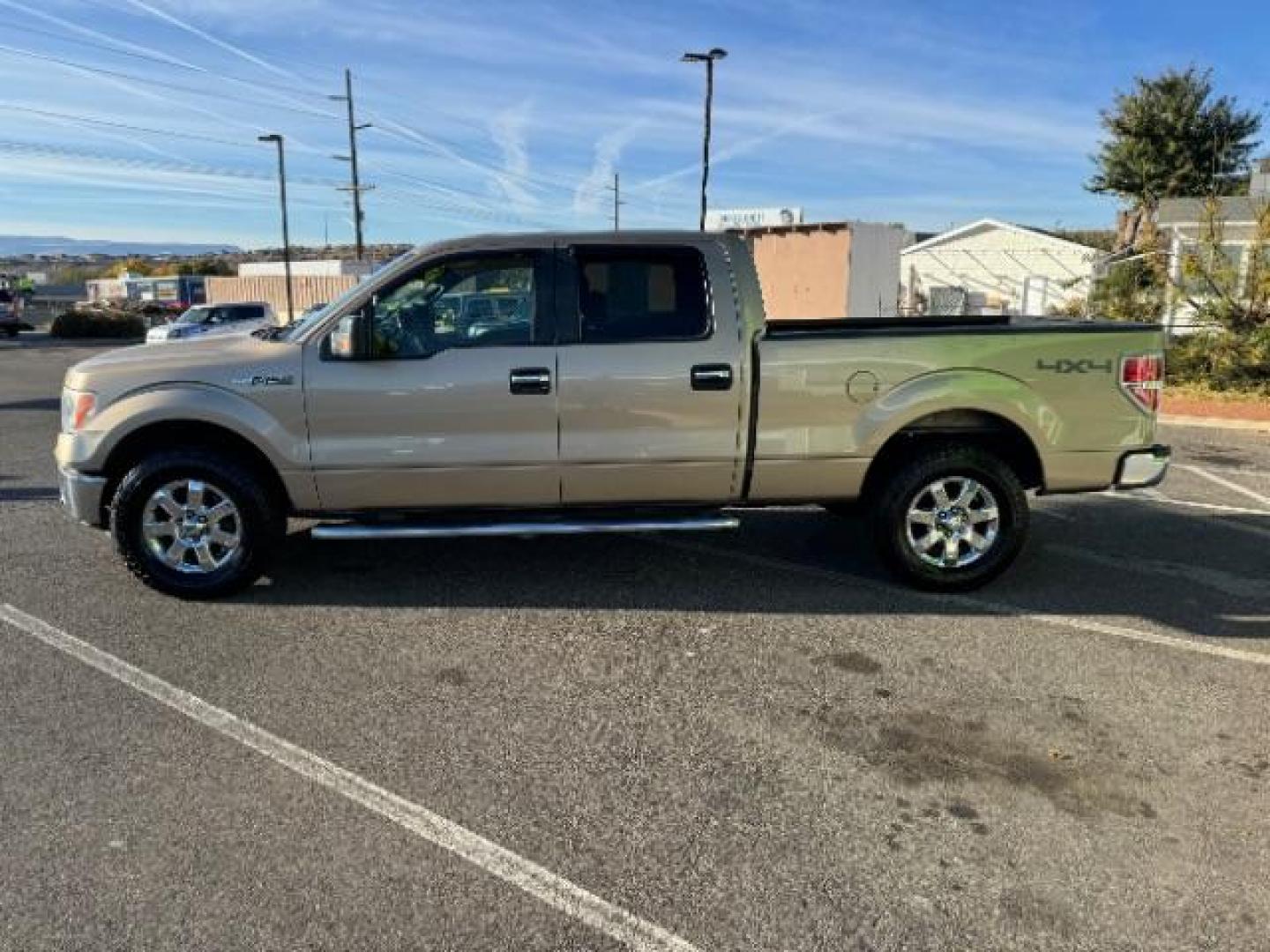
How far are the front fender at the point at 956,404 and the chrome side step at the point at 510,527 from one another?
92cm

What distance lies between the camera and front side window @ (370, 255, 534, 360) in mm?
4879

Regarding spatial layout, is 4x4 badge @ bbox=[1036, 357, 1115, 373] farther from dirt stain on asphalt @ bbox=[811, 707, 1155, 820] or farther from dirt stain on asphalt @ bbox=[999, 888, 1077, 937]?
dirt stain on asphalt @ bbox=[999, 888, 1077, 937]

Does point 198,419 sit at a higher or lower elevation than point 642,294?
lower

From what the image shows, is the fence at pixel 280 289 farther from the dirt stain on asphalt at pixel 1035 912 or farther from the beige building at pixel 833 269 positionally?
the dirt stain on asphalt at pixel 1035 912

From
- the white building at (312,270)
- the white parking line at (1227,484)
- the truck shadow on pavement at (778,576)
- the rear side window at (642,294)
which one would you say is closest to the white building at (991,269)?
the white parking line at (1227,484)

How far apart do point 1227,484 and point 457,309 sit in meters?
6.98

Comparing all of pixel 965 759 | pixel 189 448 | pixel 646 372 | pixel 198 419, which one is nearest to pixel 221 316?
pixel 189 448

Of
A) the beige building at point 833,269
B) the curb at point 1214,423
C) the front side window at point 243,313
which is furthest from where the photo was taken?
the beige building at point 833,269

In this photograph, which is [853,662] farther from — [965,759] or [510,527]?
[510,527]

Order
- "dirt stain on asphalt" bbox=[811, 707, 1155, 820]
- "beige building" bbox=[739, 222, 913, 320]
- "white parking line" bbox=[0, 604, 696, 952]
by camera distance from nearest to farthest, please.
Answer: "white parking line" bbox=[0, 604, 696, 952]
"dirt stain on asphalt" bbox=[811, 707, 1155, 820]
"beige building" bbox=[739, 222, 913, 320]

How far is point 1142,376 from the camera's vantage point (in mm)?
5051

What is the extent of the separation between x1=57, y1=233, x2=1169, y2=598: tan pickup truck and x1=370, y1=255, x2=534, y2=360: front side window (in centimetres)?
1

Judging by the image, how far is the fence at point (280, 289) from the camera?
52.1 m

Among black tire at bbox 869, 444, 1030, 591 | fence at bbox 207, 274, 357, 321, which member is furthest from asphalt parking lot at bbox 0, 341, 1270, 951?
fence at bbox 207, 274, 357, 321
